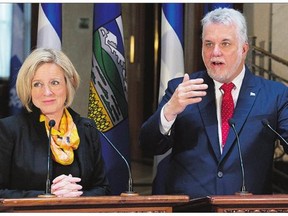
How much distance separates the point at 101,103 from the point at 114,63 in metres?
0.28

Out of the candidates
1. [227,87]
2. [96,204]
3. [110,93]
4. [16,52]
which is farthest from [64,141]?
[16,52]

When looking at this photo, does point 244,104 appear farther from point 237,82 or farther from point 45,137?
point 45,137

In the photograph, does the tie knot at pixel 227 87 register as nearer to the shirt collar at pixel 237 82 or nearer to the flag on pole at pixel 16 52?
the shirt collar at pixel 237 82

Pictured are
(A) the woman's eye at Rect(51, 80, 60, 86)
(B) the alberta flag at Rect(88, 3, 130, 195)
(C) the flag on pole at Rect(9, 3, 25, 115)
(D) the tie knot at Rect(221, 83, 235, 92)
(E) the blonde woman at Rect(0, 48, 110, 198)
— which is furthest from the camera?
(C) the flag on pole at Rect(9, 3, 25, 115)

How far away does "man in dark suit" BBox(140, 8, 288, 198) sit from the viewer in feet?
9.41

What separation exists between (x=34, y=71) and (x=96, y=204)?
0.91 metres

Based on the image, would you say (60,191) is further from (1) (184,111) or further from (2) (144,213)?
(1) (184,111)

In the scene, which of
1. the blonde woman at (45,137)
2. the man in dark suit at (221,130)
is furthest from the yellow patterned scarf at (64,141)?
the man in dark suit at (221,130)

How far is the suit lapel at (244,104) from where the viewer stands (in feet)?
9.41

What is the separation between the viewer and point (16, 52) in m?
5.29

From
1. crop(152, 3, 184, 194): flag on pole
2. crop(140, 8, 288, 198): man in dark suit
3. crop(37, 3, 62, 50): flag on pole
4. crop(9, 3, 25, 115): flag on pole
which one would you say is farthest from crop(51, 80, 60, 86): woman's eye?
crop(9, 3, 25, 115): flag on pole

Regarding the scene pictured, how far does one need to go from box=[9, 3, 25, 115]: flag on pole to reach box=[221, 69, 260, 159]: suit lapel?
7.13 ft

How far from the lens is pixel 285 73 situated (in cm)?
528

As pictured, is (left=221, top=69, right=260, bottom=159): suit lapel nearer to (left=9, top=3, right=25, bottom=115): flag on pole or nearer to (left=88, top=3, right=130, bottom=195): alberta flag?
(left=88, top=3, right=130, bottom=195): alberta flag
